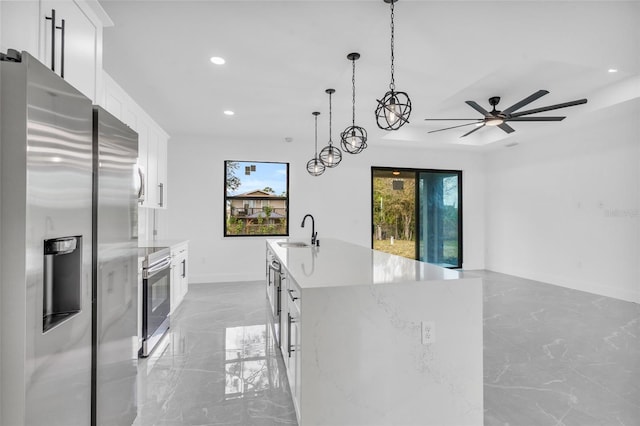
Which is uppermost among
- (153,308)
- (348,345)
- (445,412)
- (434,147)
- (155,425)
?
(434,147)

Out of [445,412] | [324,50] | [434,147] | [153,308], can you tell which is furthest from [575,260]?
[153,308]

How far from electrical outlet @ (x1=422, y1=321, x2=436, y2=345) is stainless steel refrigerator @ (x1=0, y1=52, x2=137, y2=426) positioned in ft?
5.06

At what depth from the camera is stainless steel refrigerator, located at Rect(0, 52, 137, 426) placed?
2.94 feet

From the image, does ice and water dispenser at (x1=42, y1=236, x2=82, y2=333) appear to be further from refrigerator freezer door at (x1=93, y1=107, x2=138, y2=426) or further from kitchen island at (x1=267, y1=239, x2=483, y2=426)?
kitchen island at (x1=267, y1=239, x2=483, y2=426)

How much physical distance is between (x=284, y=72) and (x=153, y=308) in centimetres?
262

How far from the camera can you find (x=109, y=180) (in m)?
1.40

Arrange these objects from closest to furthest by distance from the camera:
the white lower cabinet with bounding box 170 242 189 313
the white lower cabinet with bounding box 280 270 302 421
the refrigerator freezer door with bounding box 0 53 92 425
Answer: the refrigerator freezer door with bounding box 0 53 92 425 → the white lower cabinet with bounding box 280 270 302 421 → the white lower cabinet with bounding box 170 242 189 313

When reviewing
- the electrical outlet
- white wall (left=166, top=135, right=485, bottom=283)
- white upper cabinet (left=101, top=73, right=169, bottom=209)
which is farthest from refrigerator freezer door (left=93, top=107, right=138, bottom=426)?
white wall (left=166, top=135, right=485, bottom=283)

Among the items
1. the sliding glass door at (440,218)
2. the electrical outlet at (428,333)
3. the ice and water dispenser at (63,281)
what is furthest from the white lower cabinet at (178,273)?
the sliding glass door at (440,218)

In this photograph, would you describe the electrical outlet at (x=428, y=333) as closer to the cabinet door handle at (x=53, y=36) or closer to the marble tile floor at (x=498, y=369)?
the marble tile floor at (x=498, y=369)

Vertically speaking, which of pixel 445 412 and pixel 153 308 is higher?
pixel 153 308

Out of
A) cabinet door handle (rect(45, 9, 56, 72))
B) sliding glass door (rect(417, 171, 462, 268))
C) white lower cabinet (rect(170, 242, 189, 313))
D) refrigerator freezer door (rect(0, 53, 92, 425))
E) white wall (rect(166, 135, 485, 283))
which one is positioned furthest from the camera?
sliding glass door (rect(417, 171, 462, 268))

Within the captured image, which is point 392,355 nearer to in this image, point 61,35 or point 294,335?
point 294,335

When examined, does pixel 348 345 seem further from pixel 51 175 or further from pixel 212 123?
pixel 212 123
